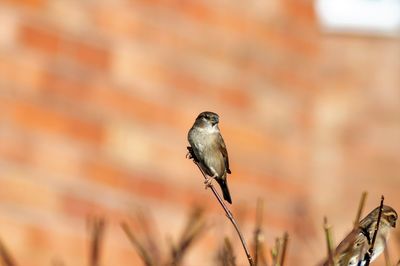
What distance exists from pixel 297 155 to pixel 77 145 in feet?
3.85

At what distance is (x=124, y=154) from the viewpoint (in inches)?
163

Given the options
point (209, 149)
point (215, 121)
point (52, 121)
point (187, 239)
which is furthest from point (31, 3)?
point (187, 239)

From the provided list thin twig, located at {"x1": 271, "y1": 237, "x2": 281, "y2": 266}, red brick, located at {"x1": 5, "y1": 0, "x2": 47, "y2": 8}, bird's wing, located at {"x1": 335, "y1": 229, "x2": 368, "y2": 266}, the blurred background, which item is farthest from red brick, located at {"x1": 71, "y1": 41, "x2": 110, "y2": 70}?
thin twig, located at {"x1": 271, "y1": 237, "x2": 281, "y2": 266}

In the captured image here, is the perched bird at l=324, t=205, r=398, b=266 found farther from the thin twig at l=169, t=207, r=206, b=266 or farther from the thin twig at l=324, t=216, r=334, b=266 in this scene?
the thin twig at l=169, t=207, r=206, b=266

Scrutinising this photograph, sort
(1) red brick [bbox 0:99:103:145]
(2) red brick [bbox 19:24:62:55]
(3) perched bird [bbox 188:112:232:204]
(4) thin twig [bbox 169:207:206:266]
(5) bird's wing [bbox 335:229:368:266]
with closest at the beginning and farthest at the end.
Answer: (5) bird's wing [bbox 335:229:368:266], (4) thin twig [bbox 169:207:206:266], (3) perched bird [bbox 188:112:232:204], (1) red brick [bbox 0:99:103:145], (2) red brick [bbox 19:24:62:55]

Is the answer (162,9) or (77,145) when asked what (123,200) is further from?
(162,9)

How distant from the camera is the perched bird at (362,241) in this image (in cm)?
141

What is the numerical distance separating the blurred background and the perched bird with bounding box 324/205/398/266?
1953mm

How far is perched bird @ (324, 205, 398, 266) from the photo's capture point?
1407mm

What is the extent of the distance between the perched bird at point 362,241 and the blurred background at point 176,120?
6.41 ft

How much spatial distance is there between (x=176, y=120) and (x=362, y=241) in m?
2.69

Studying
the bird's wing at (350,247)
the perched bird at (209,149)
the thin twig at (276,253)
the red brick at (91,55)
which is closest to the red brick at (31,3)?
the red brick at (91,55)

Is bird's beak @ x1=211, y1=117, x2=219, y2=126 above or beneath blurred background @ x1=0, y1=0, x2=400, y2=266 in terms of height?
beneath

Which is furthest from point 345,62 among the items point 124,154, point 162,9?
point 124,154
